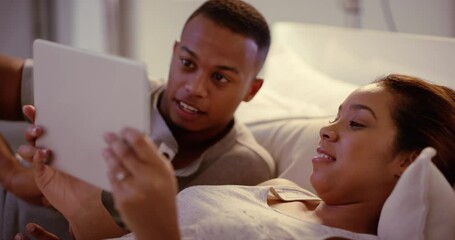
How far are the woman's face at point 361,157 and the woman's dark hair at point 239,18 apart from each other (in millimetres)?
531

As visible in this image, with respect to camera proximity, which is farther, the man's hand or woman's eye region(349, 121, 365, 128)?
the man's hand

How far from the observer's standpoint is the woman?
1.11 meters

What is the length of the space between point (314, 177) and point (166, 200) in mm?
398

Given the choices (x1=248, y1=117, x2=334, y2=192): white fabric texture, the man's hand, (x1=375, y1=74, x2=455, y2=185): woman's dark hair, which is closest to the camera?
(x1=375, y1=74, x2=455, y2=185): woman's dark hair

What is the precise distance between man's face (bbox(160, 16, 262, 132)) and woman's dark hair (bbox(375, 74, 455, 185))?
541 mm

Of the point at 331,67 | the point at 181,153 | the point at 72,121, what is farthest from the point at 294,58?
the point at 72,121

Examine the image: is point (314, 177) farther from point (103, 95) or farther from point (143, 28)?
point (143, 28)

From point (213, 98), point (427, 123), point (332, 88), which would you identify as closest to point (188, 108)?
point (213, 98)

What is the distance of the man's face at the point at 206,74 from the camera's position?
162 cm

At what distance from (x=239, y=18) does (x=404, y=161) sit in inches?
25.7

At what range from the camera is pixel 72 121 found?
105 centimetres

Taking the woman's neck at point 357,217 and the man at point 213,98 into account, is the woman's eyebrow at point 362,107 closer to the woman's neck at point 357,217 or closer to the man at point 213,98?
the woman's neck at point 357,217

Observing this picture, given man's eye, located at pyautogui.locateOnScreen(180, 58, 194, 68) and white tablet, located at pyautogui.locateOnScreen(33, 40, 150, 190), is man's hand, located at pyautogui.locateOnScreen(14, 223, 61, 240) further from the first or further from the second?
man's eye, located at pyautogui.locateOnScreen(180, 58, 194, 68)

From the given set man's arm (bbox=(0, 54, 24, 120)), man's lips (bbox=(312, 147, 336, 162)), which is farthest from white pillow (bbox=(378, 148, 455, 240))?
man's arm (bbox=(0, 54, 24, 120))
